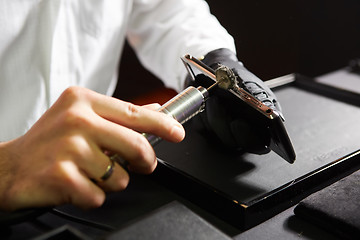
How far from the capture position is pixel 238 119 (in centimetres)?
54

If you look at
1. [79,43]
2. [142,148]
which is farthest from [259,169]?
[79,43]

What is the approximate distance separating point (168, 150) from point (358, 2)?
1.40m

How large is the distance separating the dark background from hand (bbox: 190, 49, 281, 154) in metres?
0.83

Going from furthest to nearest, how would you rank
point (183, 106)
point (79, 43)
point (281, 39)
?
1. point (281, 39)
2. point (79, 43)
3. point (183, 106)

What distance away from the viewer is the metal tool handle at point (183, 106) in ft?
1.50

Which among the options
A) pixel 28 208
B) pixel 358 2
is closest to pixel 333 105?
pixel 28 208

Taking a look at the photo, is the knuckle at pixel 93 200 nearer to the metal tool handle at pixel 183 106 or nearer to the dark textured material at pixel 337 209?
the metal tool handle at pixel 183 106

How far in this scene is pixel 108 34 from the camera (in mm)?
900

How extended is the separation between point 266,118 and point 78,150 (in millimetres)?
221

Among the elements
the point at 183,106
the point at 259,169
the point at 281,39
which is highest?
the point at 183,106

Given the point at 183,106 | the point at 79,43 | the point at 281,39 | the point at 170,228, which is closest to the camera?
the point at 170,228

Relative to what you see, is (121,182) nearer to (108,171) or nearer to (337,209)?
(108,171)

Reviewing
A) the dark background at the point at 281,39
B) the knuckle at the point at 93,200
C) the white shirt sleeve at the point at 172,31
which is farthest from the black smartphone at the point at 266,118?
the dark background at the point at 281,39

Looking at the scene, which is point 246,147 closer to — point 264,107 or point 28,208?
point 264,107
